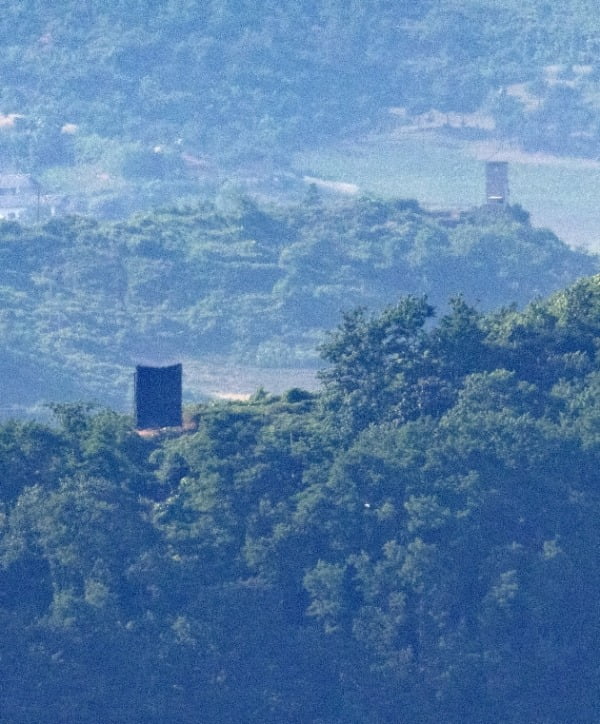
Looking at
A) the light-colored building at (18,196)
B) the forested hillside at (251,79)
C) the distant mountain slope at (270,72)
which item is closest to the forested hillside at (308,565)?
the light-colored building at (18,196)

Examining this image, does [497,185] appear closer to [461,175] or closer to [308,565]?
[461,175]

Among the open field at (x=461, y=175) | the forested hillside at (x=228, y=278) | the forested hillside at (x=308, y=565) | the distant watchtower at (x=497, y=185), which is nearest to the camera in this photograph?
the forested hillside at (x=308, y=565)

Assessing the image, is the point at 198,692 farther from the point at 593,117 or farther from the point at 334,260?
the point at 593,117

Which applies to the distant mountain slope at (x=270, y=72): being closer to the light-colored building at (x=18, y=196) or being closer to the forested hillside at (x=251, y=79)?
the forested hillside at (x=251, y=79)

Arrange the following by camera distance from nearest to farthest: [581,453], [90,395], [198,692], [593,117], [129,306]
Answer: [198,692], [581,453], [90,395], [129,306], [593,117]

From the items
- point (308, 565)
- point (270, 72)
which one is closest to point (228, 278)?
point (270, 72)

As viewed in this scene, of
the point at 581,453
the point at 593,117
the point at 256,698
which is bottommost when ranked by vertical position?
the point at 256,698

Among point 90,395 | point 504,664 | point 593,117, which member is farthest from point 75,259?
point 504,664
